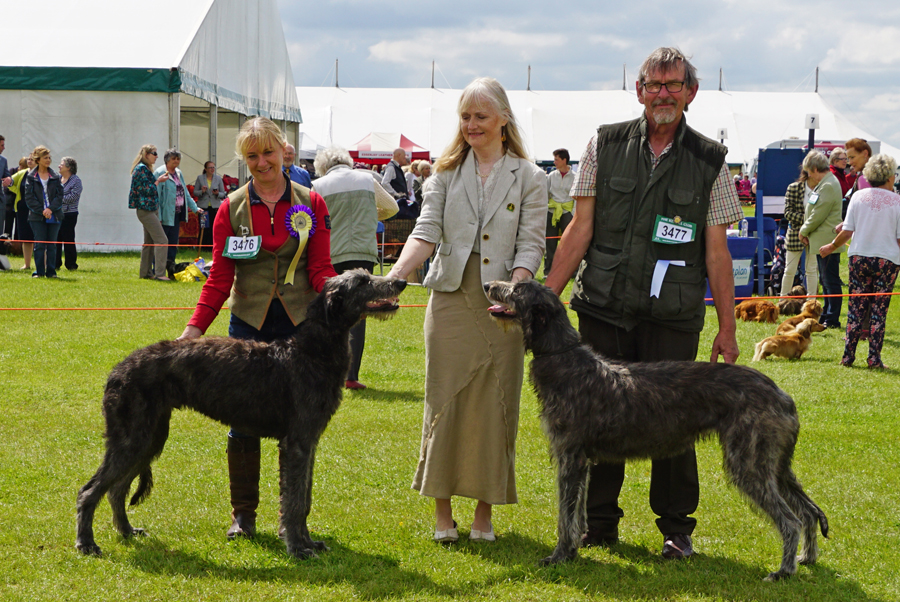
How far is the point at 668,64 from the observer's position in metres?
3.82

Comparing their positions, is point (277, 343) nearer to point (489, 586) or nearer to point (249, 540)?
point (249, 540)

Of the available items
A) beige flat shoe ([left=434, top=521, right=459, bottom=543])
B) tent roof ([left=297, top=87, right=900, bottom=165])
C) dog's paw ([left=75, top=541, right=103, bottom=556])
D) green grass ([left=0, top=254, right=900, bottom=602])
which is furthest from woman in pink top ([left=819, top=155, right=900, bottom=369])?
tent roof ([left=297, top=87, right=900, bottom=165])

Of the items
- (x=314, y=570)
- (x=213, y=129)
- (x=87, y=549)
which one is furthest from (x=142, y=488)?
(x=213, y=129)

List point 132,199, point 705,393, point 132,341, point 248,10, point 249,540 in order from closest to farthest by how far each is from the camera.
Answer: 1. point 705,393
2. point 249,540
3. point 132,341
4. point 132,199
5. point 248,10

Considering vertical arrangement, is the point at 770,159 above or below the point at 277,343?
above

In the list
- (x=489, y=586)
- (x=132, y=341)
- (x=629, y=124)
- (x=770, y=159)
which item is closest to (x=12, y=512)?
(x=489, y=586)

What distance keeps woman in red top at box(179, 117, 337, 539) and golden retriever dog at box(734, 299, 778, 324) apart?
871 centimetres

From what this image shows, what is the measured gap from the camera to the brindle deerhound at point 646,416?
369 cm

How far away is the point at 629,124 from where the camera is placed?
4.13 metres

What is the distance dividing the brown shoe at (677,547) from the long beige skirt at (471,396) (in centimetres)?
82

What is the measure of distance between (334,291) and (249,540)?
1388 millimetres

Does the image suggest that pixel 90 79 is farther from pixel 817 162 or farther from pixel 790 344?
pixel 790 344

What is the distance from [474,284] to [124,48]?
1505 centimetres

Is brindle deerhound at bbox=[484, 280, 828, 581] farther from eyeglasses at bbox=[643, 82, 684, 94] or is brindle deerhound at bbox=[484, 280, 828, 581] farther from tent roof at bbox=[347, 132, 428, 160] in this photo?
tent roof at bbox=[347, 132, 428, 160]
